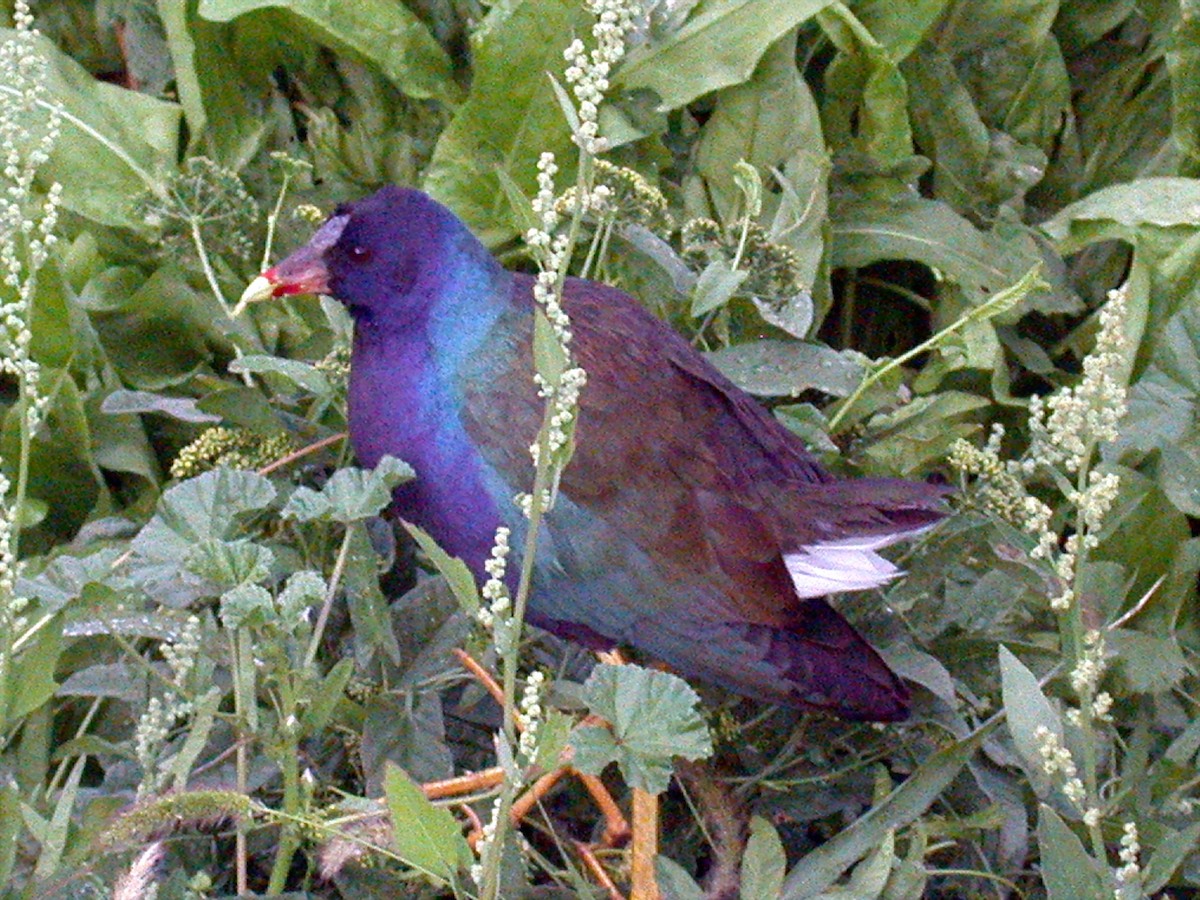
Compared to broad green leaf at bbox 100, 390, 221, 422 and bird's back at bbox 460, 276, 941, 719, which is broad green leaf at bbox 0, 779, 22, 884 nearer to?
bird's back at bbox 460, 276, 941, 719

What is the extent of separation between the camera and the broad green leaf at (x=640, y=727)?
4.56 feet

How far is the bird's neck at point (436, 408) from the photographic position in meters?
1.92

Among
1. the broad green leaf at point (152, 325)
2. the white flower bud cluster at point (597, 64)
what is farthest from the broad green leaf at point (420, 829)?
the broad green leaf at point (152, 325)

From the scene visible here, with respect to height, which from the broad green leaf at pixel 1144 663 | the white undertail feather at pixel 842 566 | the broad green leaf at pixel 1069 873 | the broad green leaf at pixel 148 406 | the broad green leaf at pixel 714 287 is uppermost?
the broad green leaf at pixel 714 287

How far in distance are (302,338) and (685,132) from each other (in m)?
0.60

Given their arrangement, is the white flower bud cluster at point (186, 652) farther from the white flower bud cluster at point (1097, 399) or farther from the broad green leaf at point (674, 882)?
the white flower bud cluster at point (1097, 399)

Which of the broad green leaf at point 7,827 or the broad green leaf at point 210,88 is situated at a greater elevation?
the broad green leaf at point 210,88

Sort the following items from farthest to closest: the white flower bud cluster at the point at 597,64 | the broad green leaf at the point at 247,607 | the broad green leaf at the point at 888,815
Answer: the broad green leaf at the point at 888,815 → the broad green leaf at the point at 247,607 → the white flower bud cluster at the point at 597,64

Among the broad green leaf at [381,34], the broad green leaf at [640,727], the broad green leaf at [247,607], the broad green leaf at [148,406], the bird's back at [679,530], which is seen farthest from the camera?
the broad green leaf at [381,34]

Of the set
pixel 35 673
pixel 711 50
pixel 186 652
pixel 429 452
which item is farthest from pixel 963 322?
pixel 35 673

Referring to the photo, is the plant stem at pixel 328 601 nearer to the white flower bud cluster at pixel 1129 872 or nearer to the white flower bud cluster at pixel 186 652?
the white flower bud cluster at pixel 186 652

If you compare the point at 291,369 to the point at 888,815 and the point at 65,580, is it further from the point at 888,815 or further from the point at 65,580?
the point at 888,815

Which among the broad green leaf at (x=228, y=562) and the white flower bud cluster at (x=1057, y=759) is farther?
the broad green leaf at (x=228, y=562)

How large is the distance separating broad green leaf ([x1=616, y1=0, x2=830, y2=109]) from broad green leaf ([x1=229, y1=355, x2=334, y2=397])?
64 cm
